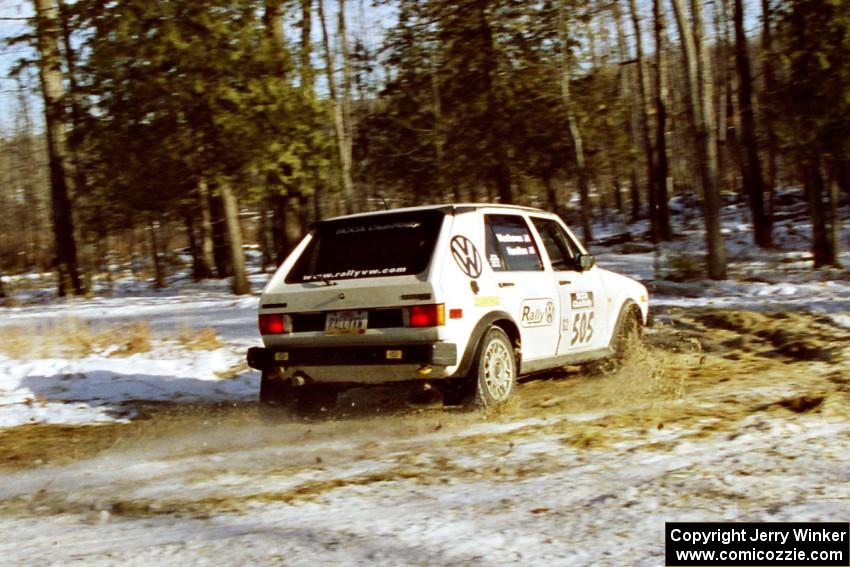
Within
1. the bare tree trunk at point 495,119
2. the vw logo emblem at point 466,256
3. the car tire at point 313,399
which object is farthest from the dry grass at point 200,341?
the bare tree trunk at point 495,119

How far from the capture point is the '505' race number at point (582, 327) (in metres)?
8.64

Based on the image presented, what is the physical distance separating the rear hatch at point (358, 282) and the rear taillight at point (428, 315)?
4 cm

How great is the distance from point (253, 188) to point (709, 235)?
32.9 feet

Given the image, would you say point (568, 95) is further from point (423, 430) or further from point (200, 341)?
point (423, 430)

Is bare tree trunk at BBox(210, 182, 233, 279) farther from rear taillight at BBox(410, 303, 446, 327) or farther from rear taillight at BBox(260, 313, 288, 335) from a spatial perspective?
rear taillight at BBox(410, 303, 446, 327)

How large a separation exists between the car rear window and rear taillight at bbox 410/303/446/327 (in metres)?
0.31

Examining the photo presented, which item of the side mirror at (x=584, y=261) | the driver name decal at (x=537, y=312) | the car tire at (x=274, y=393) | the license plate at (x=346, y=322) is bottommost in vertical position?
the car tire at (x=274, y=393)

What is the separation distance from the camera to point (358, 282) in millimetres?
7230

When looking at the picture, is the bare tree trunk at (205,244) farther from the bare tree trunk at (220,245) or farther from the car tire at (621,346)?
the car tire at (621,346)

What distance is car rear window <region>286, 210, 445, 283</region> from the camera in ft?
23.6

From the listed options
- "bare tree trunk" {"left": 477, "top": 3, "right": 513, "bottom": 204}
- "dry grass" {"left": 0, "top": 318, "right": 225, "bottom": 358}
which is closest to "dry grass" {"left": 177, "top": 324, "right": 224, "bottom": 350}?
"dry grass" {"left": 0, "top": 318, "right": 225, "bottom": 358}

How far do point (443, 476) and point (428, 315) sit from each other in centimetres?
182

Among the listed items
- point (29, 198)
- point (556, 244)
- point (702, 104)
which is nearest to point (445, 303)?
point (556, 244)

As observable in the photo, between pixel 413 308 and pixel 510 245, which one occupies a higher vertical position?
pixel 510 245
